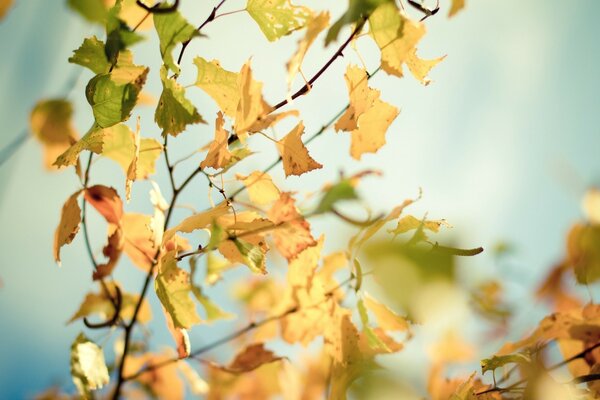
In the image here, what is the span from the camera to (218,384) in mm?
1017

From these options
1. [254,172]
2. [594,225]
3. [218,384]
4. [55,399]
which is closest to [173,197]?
[254,172]

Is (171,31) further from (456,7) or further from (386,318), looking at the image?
(386,318)

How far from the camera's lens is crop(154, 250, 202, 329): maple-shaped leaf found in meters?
0.44

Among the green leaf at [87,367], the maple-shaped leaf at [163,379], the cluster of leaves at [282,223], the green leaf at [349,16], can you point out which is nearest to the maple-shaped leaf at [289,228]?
the cluster of leaves at [282,223]

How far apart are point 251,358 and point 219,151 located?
0.31 meters

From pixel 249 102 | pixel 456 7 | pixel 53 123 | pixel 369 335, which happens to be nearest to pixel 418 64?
pixel 456 7

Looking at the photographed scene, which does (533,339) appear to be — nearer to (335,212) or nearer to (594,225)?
(594,225)

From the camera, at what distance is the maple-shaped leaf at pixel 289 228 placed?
0.41 metres

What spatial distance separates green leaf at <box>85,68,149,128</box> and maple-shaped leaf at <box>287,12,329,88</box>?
13 cm

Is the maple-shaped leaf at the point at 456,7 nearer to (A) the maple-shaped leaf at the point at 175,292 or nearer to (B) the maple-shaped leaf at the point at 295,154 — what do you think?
(B) the maple-shaped leaf at the point at 295,154

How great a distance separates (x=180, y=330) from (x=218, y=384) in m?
0.62

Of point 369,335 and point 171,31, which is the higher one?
point 171,31

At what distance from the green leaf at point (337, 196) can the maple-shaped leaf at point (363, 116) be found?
0.55 feet

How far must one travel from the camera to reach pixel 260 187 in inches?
19.3
